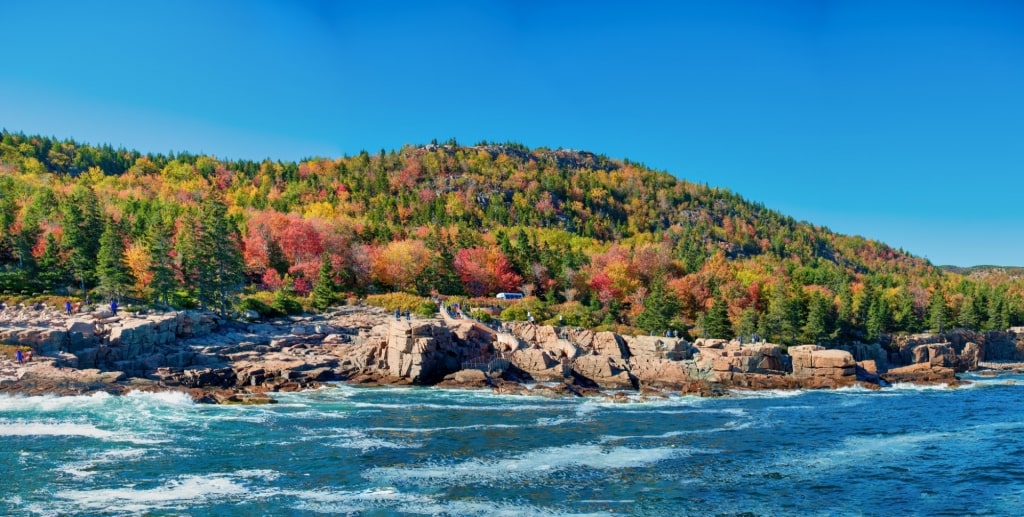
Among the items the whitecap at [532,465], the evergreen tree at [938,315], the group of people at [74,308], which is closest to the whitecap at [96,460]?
the whitecap at [532,465]

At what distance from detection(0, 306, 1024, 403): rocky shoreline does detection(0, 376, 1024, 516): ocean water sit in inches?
159

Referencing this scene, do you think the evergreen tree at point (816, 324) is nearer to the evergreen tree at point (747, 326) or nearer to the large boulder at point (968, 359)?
the evergreen tree at point (747, 326)

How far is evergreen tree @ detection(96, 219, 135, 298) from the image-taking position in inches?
2089

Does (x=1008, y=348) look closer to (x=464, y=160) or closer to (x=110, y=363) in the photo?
(x=110, y=363)

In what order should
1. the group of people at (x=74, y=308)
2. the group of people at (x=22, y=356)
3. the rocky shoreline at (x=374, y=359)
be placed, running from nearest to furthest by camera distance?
the group of people at (x=22, y=356) < the rocky shoreline at (x=374, y=359) < the group of people at (x=74, y=308)

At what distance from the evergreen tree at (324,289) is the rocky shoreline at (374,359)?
12.5 ft

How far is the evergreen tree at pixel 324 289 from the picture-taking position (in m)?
63.3

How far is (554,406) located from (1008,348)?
7555 centimetres

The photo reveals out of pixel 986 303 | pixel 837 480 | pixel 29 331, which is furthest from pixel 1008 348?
pixel 29 331

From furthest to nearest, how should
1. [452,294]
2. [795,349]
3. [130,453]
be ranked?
[452,294], [795,349], [130,453]

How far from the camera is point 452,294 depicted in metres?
Answer: 76.4

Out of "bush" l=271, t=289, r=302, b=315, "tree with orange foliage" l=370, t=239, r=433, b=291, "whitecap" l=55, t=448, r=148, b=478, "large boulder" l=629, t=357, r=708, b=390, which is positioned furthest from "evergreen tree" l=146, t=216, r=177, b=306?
"large boulder" l=629, t=357, r=708, b=390

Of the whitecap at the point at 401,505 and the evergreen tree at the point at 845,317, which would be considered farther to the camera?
the evergreen tree at the point at 845,317

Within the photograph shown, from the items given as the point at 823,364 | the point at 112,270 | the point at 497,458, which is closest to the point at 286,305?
the point at 112,270
